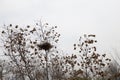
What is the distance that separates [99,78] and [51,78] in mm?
3778

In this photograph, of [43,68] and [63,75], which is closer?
[43,68]

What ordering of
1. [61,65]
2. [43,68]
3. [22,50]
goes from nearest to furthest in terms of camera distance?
[22,50] → [43,68] → [61,65]

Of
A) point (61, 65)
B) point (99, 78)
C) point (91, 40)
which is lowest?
point (99, 78)

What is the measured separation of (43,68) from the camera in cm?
1756

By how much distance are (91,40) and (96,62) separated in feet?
4.97

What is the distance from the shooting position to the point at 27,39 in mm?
16734

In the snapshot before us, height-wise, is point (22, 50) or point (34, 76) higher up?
point (22, 50)

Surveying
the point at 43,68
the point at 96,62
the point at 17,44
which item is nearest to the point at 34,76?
the point at 43,68

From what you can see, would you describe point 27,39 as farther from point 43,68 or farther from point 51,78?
point 51,78

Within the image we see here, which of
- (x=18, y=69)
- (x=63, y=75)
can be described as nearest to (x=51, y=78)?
(x=63, y=75)

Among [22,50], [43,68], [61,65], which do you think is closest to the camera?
[22,50]

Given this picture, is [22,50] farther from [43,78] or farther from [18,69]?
[43,78]

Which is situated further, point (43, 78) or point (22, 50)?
point (43, 78)

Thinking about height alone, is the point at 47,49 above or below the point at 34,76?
above
